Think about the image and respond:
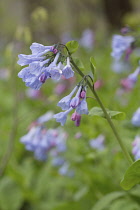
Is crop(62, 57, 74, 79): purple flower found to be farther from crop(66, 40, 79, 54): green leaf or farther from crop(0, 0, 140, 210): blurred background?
crop(0, 0, 140, 210): blurred background

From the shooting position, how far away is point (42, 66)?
1272mm

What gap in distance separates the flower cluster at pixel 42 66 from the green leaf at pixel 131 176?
43 cm

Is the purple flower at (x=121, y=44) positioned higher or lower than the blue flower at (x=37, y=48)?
lower

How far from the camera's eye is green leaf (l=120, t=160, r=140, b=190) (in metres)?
1.33

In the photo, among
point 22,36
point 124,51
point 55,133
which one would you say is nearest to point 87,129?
point 55,133

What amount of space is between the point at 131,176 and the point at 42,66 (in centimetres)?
57

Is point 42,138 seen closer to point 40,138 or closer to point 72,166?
point 40,138

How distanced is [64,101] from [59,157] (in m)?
1.40

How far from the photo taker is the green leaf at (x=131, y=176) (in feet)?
4.35

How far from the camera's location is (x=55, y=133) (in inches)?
88.4

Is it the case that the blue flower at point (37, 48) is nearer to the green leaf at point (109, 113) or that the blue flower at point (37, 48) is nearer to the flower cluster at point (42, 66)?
the flower cluster at point (42, 66)

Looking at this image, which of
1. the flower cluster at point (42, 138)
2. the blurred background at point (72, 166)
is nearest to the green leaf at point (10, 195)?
the blurred background at point (72, 166)

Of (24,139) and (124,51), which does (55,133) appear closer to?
(24,139)

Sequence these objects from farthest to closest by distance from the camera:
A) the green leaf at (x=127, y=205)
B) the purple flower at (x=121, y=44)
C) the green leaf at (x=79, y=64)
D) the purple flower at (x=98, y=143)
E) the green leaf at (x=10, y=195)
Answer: the green leaf at (x=10, y=195)
the purple flower at (x=98, y=143)
the purple flower at (x=121, y=44)
the green leaf at (x=127, y=205)
the green leaf at (x=79, y=64)
